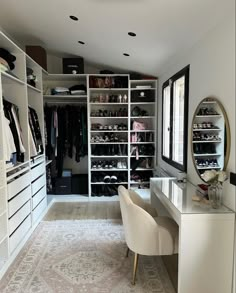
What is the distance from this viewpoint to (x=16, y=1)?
107 inches

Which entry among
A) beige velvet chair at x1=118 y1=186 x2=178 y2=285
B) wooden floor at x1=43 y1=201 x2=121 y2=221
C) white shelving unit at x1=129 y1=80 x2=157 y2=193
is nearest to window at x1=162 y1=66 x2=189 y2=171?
white shelving unit at x1=129 y1=80 x2=157 y2=193

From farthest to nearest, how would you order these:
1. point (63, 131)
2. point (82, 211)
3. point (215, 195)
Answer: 1. point (63, 131)
2. point (82, 211)
3. point (215, 195)

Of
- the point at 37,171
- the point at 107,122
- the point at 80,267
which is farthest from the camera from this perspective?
the point at 107,122

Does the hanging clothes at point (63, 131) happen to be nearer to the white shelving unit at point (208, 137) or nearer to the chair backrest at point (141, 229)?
the white shelving unit at point (208, 137)

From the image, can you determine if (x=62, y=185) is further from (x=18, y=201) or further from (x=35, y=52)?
(x=35, y=52)

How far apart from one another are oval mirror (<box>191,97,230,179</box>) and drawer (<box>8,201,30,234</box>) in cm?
201

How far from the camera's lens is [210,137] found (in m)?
2.32

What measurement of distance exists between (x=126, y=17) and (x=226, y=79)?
49.2 inches

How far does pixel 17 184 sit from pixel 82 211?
5.18ft

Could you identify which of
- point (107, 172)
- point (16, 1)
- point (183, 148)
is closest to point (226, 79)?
point (183, 148)

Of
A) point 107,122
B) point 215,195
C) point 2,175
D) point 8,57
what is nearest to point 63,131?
point 107,122

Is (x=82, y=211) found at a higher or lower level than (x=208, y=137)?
lower

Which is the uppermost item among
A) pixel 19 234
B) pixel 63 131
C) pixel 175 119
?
pixel 175 119

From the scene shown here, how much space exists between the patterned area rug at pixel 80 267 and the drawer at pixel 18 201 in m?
0.49
